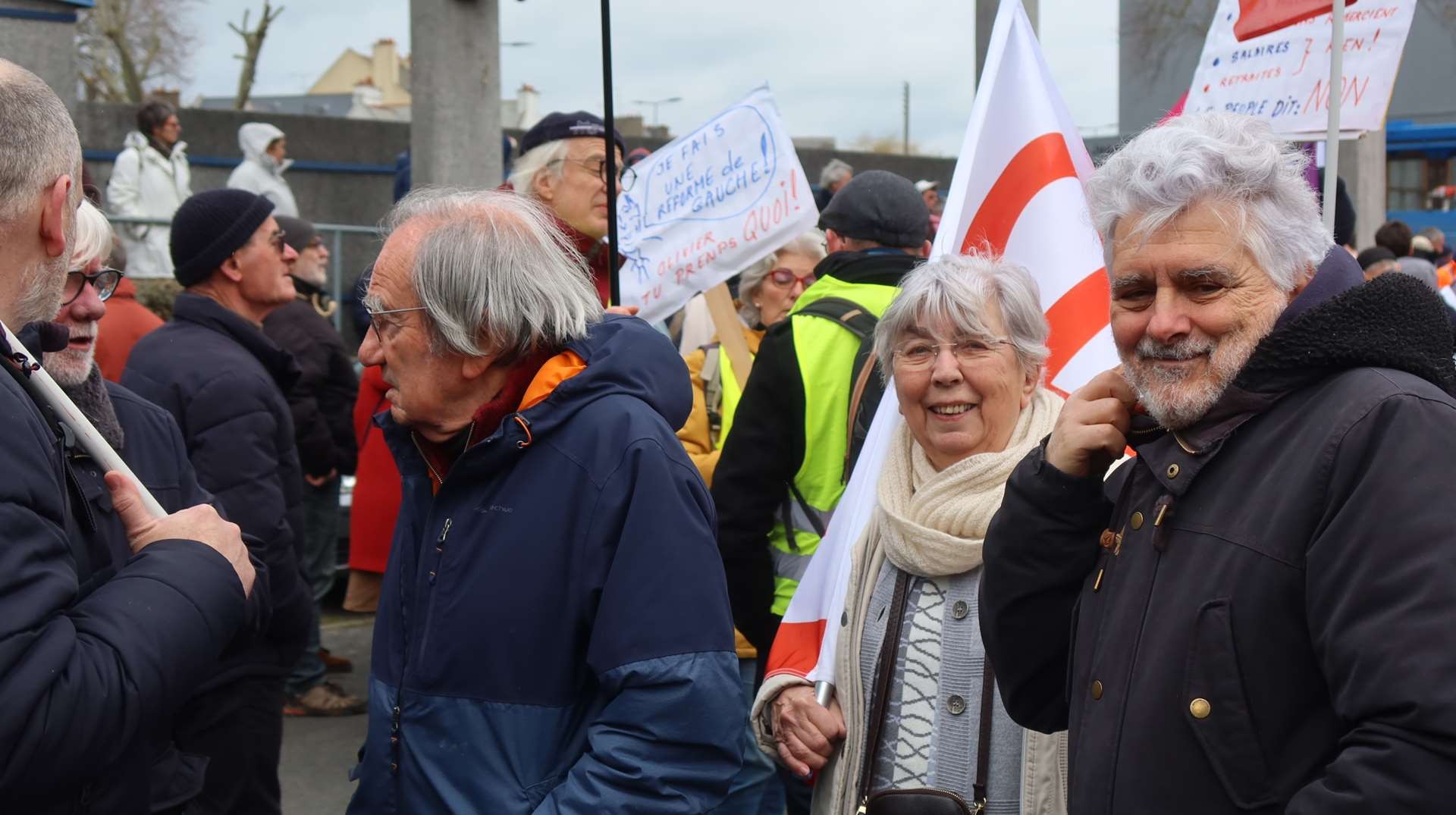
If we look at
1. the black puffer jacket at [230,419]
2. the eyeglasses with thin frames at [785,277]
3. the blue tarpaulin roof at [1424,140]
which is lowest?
the black puffer jacket at [230,419]

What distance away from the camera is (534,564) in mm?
2158

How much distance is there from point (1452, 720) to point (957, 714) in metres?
1.26

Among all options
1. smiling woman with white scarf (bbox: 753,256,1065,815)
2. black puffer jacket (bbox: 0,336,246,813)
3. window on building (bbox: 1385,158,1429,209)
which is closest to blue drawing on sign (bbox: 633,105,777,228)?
smiling woman with white scarf (bbox: 753,256,1065,815)

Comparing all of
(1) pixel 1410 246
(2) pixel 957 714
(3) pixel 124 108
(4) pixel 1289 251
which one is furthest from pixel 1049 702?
(3) pixel 124 108

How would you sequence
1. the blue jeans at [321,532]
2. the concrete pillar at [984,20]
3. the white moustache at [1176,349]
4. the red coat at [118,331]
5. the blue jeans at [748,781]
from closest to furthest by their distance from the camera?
1. the white moustache at [1176,349]
2. the blue jeans at [748,781]
3. the red coat at [118,331]
4. the concrete pillar at [984,20]
5. the blue jeans at [321,532]

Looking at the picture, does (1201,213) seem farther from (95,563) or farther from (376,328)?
(95,563)

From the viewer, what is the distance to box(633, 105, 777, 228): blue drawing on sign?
4.62 m

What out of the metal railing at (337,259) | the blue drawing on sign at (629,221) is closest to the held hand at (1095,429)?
the blue drawing on sign at (629,221)

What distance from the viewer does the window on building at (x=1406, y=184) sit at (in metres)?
18.0

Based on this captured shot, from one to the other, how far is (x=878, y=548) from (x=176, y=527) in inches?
55.1

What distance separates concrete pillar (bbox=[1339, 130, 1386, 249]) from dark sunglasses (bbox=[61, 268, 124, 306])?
8.45 meters

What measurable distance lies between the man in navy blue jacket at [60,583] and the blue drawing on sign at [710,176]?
107 inches

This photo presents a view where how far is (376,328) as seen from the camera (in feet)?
7.74

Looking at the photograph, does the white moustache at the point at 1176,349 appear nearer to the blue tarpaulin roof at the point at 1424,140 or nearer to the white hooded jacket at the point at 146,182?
the white hooded jacket at the point at 146,182
